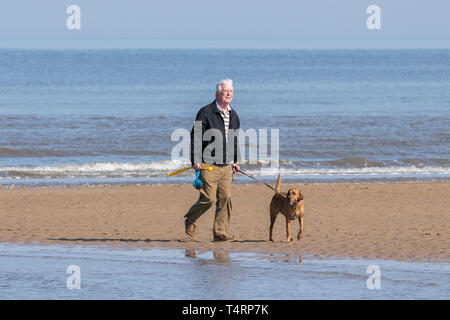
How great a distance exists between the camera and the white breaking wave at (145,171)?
59.6 ft

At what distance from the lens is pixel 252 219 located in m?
11.4

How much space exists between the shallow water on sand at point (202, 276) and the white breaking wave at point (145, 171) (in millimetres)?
9181

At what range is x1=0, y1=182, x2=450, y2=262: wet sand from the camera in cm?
923

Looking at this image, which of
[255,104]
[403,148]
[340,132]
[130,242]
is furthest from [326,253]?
[255,104]

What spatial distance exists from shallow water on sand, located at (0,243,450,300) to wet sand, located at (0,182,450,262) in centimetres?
55

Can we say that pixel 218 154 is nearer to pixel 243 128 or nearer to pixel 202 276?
pixel 202 276

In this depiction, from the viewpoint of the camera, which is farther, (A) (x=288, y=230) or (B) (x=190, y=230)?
(B) (x=190, y=230)

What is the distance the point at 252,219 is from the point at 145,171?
26.1 ft

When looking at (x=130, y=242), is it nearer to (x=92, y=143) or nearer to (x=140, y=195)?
(x=140, y=195)

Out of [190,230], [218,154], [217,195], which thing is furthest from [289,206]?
[190,230]

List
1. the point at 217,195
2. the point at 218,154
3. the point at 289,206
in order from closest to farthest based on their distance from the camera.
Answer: the point at 218,154
the point at 217,195
the point at 289,206

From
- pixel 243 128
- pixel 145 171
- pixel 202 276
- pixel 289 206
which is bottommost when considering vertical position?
pixel 202 276

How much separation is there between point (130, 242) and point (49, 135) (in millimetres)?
16160

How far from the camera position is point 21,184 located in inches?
650
